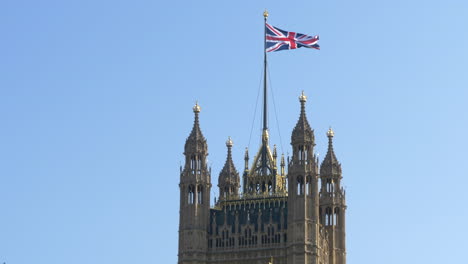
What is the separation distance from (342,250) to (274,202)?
32.5 ft

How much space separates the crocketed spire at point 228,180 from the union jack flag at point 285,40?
37.5 ft

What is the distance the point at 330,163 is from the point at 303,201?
12.8 m

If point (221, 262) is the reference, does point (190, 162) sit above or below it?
above

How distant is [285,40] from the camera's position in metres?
A: 163

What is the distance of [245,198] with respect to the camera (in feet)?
528

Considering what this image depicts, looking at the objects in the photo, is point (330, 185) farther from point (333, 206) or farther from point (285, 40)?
point (285, 40)

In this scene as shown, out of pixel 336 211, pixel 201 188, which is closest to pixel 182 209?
pixel 201 188

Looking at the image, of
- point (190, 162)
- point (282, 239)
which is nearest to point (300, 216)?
point (282, 239)

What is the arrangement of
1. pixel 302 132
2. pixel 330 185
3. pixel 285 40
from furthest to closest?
pixel 330 185 → pixel 285 40 → pixel 302 132

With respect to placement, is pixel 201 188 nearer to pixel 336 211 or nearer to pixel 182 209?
pixel 182 209

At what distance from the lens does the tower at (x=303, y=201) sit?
508 feet

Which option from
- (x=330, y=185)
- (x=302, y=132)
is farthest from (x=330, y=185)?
(x=302, y=132)

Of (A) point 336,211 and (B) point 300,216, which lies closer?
(B) point 300,216

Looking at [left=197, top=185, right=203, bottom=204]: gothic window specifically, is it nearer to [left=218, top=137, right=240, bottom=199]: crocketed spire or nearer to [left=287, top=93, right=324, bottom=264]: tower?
[left=218, top=137, right=240, bottom=199]: crocketed spire
